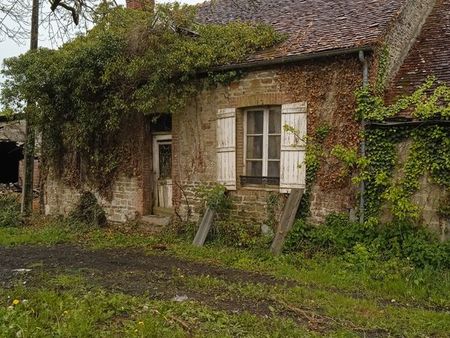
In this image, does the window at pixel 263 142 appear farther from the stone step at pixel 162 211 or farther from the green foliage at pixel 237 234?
the stone step at pixel 162 211

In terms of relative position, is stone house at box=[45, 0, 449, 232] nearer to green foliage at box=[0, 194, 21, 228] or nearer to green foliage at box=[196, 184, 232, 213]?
green foliage at box=[196, 184, 232, 213]

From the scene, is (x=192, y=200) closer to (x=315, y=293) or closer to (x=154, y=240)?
(x=154, y=240)

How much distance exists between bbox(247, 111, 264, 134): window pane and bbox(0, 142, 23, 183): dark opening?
14037 mm

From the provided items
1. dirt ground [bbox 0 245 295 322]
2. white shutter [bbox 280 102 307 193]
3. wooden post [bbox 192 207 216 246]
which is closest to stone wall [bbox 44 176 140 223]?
dirt ground [bbox 0 245 295 322]

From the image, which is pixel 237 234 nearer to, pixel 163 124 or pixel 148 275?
pixel 148 275

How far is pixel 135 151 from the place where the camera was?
11.2m

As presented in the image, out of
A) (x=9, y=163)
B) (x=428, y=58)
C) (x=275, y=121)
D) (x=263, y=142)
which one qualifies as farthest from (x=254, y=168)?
(x=9, y=163)

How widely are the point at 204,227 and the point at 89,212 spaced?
4.24m

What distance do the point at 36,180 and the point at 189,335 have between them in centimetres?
1516

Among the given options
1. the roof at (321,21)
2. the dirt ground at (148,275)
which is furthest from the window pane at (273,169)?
the dirt ground at (148,275)

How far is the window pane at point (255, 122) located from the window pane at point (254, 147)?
151 mm

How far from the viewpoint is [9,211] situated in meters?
12.7

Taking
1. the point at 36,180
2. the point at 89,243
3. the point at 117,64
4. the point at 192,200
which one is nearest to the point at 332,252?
the point at 192,200

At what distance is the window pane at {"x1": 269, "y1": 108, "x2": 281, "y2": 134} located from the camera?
9117 mm
